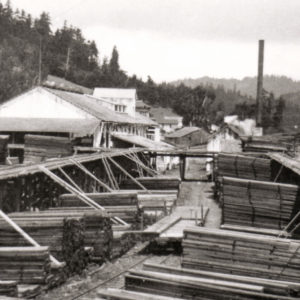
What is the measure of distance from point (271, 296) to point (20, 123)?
103ft

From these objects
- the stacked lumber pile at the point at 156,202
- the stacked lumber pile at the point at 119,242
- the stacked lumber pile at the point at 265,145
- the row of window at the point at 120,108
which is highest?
the row of window at the point at 120,108

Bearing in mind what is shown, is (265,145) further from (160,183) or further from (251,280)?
(251,280)

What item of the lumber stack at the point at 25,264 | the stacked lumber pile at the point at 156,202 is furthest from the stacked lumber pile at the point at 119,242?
the stacked lumber pile at the point at 156,202

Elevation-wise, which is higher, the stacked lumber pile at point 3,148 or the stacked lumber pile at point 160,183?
the stacked lumber pile at point 3,148

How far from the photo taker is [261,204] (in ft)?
63.9

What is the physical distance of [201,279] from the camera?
1091 cm

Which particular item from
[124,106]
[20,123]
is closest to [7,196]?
[20,123]

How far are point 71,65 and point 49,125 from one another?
302 ft

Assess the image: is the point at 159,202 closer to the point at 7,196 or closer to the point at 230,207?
the point at 230,207

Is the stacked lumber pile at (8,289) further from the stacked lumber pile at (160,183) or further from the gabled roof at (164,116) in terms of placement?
the gabled roof at (164,116)

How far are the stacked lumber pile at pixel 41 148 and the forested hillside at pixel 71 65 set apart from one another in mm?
63216

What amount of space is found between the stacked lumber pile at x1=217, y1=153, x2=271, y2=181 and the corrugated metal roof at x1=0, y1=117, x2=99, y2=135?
37.8ft

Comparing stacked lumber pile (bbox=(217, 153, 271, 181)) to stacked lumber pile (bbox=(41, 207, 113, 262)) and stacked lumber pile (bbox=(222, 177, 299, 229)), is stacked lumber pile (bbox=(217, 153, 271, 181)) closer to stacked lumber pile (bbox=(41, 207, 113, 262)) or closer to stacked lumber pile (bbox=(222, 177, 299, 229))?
stacked lumber pile (bbox=(222, 177, 299, 229))

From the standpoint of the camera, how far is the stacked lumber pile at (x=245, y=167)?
1065 inches
